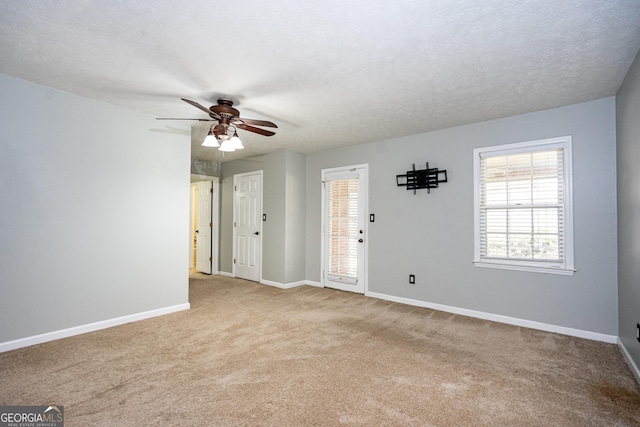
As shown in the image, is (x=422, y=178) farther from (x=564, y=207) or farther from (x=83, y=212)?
(x=83, y=212)

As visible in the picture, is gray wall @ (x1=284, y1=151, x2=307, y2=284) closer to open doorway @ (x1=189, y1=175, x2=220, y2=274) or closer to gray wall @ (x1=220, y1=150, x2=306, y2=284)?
gray wall @ (x1=220, y1=150, x2=306, y2=284)

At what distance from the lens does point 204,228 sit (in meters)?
7.31

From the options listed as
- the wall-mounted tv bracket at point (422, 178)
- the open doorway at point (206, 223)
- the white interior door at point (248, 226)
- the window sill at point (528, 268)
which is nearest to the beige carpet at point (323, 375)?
the window sill at point (528, 268)

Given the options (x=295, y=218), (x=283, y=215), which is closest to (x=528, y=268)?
(x=295, y=218)

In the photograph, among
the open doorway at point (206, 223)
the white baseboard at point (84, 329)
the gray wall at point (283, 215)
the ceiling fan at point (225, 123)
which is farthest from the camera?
the open doorway at point (206, 223)

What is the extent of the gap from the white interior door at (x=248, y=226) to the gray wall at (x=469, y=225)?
1.00 m

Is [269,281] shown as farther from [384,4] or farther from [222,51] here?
[384,4]

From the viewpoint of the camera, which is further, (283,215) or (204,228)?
(204,228)

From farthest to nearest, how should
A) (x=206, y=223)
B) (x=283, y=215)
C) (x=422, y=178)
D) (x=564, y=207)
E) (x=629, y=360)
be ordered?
(x=206, y=223)
(x=283, y=215)
(x=422, y=178)
(x=564, y=207)
(x=629, y=360)

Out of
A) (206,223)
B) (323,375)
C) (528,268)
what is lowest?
(323,375)

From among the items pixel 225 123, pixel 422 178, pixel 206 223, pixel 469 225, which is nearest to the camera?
pixel 225 123

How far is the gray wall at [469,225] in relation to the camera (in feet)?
10.9

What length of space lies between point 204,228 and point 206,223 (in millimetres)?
143

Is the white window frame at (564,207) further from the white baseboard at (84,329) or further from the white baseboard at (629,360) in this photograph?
the white baseboard at (84,329)
